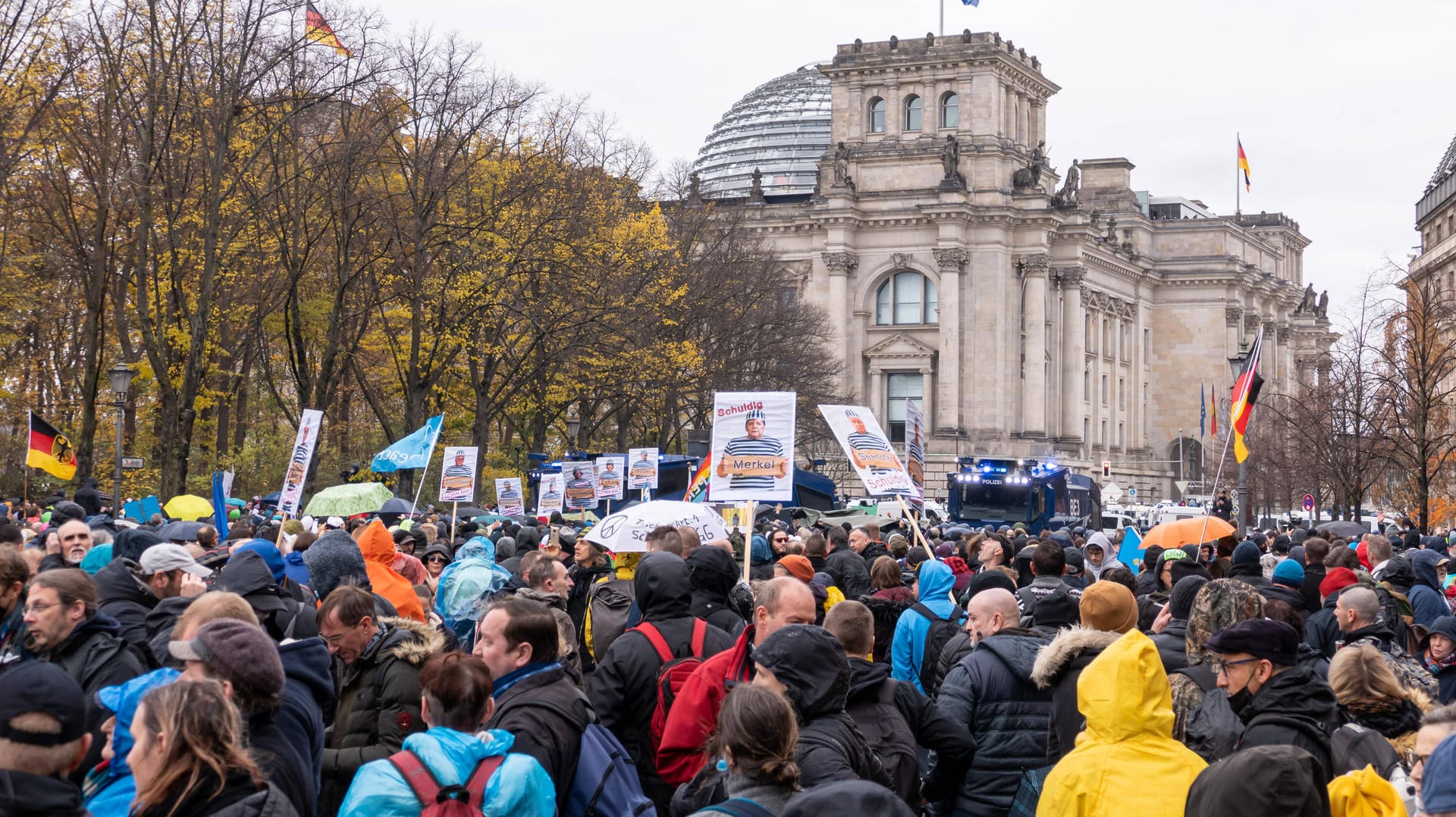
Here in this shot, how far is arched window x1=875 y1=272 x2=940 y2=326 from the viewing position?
279ft

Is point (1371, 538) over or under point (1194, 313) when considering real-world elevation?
under

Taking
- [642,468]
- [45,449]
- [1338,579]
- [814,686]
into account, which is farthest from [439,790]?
[642,468]

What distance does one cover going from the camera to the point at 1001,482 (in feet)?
160

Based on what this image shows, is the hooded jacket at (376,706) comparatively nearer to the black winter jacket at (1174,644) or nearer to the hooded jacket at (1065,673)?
the hooded jacket at (1065,673)

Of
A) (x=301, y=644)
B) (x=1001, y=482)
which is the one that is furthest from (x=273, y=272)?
(x=301, y=644)

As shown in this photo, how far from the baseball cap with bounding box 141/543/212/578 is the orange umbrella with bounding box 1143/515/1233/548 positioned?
10.9 meters

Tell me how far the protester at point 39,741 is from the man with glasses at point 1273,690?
423 cm

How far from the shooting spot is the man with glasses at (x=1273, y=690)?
649 centimetres

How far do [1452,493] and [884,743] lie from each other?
46.5 m

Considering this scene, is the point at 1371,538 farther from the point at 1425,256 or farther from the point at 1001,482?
the point at 1425,256

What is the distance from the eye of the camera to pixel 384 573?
1094 cm

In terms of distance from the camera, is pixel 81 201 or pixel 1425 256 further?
Answer: pixel 1425 256

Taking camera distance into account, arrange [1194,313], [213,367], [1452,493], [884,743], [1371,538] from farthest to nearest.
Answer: [1194,313]
[1452,493]
[213,367]
[1371,538]
[884,743]

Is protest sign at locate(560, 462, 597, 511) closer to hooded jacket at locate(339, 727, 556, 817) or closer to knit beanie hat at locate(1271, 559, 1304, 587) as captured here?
knit beanie hat at locate(1271, 559, 1304, 587)
